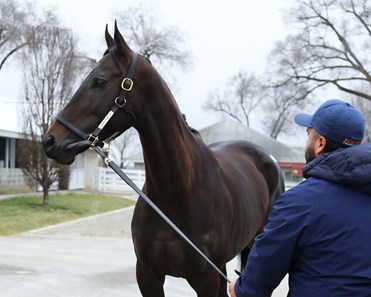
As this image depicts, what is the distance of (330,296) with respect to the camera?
168 cm

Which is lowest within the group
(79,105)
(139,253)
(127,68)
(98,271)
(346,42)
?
(98,271)

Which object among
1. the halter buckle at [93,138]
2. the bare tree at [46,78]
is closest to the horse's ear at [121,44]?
the halter buckle at [93,138]

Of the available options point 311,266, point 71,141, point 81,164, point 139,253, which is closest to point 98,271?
point 139,253

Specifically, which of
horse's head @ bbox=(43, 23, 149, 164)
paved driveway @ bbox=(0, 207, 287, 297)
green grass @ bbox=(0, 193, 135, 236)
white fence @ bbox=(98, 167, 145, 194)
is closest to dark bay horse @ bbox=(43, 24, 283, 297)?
horse's head @ bbox=(43, 23, 149, 164)

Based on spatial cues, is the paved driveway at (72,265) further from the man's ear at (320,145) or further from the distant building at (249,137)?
the distant building at (249,137)

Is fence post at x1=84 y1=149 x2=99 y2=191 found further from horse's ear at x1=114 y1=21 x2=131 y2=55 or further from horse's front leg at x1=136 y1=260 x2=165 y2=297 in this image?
horse's ear at x1=114 y1=21 x2=131 y2=55

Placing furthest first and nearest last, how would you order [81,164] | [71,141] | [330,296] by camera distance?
[81,164], [71,141], [330,296]

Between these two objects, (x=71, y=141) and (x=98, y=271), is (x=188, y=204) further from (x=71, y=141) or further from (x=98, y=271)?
(x=98, y=271)

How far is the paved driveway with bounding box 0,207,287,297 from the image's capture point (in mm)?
5880

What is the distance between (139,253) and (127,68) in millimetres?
1211

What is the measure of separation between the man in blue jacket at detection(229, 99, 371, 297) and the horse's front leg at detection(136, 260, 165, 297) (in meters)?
1.66

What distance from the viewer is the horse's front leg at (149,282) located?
3315 millimetres

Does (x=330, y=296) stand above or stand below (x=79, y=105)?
below

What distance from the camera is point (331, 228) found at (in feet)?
5.53
